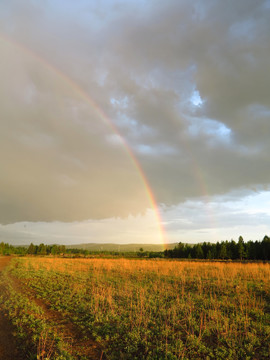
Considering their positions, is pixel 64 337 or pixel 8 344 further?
pixel 64 337

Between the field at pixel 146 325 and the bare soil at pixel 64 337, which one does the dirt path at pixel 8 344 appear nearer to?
the bare soil at pixel 64 337

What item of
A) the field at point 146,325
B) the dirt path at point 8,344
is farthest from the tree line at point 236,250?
the dirt path at point 8,344

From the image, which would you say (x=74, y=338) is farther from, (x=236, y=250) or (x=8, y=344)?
(x=236, y=250)

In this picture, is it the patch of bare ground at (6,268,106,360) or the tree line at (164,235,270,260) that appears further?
the tree line at (164,235,270,260)

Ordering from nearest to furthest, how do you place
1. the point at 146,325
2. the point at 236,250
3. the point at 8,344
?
1. the point at 8,344
2. the point at 146,325
3. the point at 236,250

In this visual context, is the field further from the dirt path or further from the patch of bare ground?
the dirt path

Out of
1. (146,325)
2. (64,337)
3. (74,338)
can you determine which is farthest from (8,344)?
(146,325)

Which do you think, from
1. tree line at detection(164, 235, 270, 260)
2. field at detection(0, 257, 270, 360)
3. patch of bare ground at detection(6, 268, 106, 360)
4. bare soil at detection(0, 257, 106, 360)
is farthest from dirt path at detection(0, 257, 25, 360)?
tree line at detection(164, 235, 270, 260)

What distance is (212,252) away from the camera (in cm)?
9656

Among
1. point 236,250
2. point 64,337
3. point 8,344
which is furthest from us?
point 236,250

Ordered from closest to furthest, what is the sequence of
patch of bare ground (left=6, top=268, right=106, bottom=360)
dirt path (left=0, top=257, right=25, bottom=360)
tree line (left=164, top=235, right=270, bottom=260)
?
dirt path (left=0, top=257, right=25, bottom=360) → patch of bare ground (left=6, top=268, right=106, bottom=360) → tree line (left=164, top=235, right=270, bottom=260)

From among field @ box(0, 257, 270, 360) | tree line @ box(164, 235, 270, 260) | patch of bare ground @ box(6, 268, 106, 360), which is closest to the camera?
patch of bare ground @ box(6, 268, 106, 360)

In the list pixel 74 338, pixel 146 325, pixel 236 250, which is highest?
pixel 146 325

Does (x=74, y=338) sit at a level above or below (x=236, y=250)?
above
